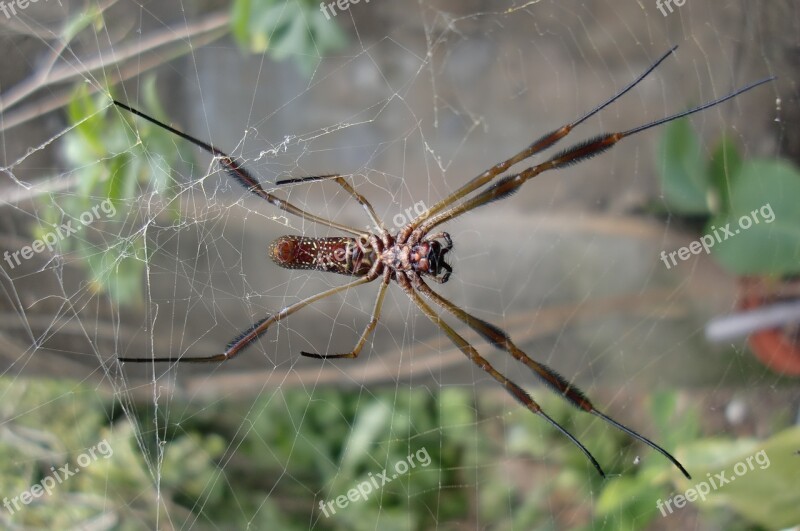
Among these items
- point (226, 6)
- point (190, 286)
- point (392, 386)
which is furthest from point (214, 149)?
point (392, 386)

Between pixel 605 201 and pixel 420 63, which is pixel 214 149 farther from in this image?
pixel 605 201

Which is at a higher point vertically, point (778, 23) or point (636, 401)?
point (778, 23)

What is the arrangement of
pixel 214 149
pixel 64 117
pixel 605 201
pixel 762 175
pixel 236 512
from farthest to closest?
pixel 605 201 < pixel 236 512 < pixel 762 175 < pixel 64 117 < pixel 214 149

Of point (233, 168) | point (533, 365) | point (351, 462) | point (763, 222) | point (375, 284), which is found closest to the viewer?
point (233, 168)

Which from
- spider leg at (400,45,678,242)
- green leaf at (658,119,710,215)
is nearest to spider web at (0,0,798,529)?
green leaf at (658,119,710,215)

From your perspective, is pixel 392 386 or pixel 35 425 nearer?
pixel 35 425

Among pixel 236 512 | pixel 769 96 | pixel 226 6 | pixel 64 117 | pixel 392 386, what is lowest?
pixel 236 512

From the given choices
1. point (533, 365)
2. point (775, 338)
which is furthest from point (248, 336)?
point (775, 338)

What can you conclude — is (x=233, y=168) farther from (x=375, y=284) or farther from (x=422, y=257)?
(x=375, y=284)
